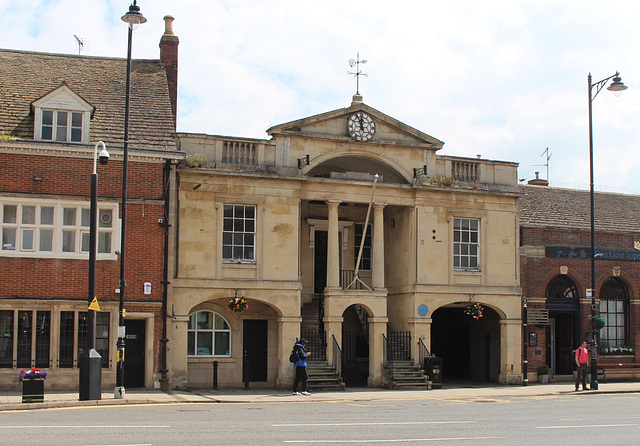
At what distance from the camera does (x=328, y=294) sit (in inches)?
1077

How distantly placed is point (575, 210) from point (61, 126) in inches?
825

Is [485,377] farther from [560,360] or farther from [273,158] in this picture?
[273,158]

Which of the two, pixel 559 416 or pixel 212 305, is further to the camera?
pixel 212 305

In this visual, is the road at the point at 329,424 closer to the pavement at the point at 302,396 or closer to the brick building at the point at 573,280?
the pavement at the point at 302,396

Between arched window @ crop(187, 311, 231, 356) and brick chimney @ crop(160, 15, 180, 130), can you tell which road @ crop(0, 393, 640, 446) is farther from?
brick chimney @ crop(160, 15, 180, 130)

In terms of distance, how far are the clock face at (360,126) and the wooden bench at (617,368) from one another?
43.2ft

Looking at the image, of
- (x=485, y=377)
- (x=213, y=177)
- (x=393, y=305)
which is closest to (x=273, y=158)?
(x=213, y=177)

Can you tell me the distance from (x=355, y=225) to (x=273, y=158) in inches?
223

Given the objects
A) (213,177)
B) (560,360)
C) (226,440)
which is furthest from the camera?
(560,360)

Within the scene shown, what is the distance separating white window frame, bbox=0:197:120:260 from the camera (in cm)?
2348

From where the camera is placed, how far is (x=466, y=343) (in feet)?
108

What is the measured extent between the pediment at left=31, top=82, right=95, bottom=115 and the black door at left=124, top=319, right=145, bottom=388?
22.2ft

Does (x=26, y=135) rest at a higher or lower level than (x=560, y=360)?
higher

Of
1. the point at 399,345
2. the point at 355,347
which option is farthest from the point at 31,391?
the point at 399,345
